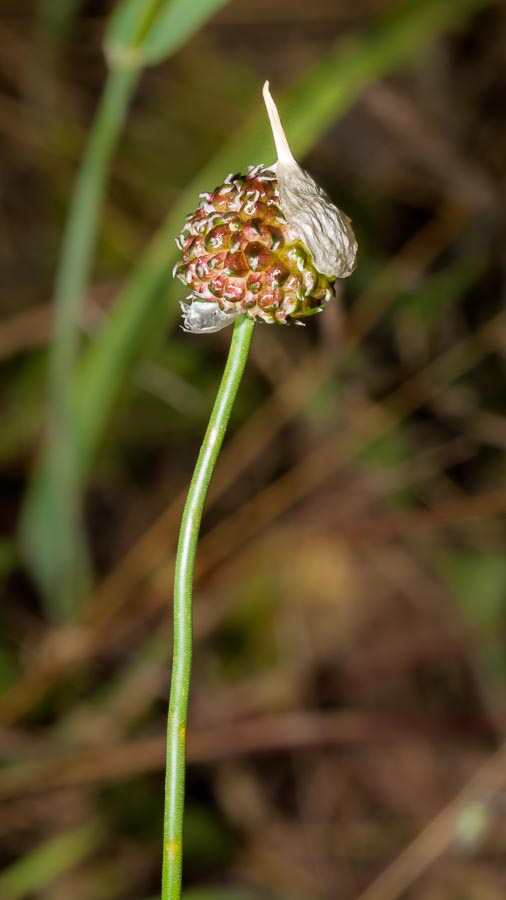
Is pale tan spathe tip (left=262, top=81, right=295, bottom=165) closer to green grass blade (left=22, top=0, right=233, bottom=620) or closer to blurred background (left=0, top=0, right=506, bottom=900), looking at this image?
green grass blade (left=22, top=0, right=233, bottom=620)

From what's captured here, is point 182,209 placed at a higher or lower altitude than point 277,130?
higher

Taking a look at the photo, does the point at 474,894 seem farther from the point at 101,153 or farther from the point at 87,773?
the point at 101,153

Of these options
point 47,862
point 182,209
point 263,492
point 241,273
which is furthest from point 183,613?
point 263,492

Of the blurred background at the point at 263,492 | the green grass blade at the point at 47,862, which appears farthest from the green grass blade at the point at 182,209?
the green grass blade at the point at 47,862

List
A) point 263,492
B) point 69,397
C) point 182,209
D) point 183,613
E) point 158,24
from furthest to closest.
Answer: point 263,492, point 69,397, point 182,209, point 158,24, point 183,613

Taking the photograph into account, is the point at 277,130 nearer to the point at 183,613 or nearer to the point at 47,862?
Result: the point at 183,613

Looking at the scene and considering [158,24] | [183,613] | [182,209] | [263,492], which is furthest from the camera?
[263,492]
